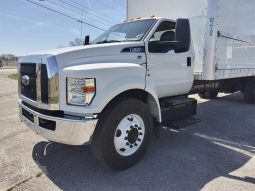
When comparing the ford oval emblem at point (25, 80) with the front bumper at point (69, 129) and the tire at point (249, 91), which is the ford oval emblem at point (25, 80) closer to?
the front bumper at point (69, 129)

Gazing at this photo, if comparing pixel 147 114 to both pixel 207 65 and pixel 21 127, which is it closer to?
pixel 207 65

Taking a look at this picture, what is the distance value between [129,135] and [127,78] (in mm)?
810

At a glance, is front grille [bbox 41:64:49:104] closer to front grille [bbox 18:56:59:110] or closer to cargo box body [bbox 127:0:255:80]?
front grille [bbox 18:56:59:110]

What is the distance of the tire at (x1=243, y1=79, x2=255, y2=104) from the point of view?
29.4 feet

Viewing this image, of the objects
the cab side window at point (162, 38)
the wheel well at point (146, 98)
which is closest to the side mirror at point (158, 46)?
the cab side window at point (162, 38)

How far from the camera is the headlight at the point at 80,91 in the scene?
3.38m

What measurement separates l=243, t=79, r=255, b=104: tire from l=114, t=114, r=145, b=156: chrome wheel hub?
6.14 m

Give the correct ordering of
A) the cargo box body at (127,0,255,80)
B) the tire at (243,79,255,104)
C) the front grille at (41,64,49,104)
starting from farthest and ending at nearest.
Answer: the tire at (243,79,255,104)
the cargo box body at (127,0,255,80)
the front grille at (41,64,49,104)

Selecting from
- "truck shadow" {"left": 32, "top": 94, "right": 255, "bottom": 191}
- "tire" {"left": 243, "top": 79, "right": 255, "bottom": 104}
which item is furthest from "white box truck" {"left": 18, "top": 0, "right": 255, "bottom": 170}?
"tire" {"left": 243, "top": 79, "right": 255, "bottom": 104}

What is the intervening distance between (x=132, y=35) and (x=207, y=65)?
69.7 inches

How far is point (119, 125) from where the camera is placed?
149 inches

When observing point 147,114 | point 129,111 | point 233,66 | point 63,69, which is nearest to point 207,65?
point 233,66

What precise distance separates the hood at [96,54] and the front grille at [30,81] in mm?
180

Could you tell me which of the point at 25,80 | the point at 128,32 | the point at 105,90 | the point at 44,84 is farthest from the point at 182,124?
the point at 25,80
